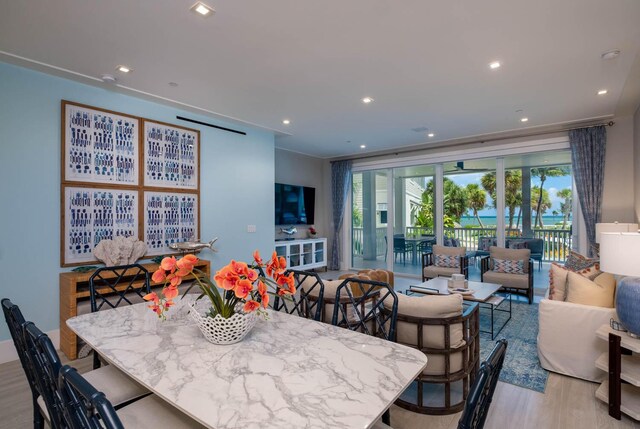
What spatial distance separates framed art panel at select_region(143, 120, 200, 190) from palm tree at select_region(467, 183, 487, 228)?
4950 millimetres

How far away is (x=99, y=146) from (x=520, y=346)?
4907mm

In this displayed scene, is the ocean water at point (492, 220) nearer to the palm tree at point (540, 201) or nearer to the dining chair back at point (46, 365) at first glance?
the palm tree at point (540, 201)

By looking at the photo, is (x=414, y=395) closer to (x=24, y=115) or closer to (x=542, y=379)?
(x=542, y=379)

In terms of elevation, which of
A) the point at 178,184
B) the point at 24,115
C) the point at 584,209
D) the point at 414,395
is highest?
the point at 24,115

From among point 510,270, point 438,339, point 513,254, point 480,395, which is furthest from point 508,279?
point 480,395

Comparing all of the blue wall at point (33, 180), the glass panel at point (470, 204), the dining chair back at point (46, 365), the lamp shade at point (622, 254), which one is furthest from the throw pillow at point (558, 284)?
the blue wall at point (33, 180)

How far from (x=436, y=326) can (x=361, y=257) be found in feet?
18.6

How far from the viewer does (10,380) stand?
270 centimetres

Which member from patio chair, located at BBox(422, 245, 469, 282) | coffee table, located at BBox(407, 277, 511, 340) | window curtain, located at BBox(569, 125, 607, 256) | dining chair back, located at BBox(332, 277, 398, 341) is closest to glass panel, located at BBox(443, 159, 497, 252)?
patio chair, located at BBox(422, 245, 469, 282)

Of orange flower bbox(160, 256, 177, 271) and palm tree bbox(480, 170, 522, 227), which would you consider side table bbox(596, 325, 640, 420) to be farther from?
palm tree bbox(480, 170, 522, 227)

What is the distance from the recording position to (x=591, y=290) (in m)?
2.68

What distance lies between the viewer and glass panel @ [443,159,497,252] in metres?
6.12

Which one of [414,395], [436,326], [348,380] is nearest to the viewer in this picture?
[348,380]

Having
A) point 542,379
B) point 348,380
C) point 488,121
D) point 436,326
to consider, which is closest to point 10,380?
point 348,380
